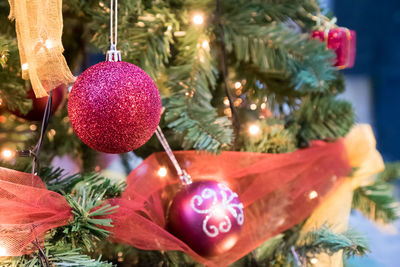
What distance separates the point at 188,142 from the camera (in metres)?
0.46

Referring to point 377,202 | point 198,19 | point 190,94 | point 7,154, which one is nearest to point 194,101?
point 190,94

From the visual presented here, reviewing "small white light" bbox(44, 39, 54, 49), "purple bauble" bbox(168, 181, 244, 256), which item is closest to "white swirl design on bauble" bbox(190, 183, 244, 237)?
"purple bauble" bbox(168, 181, 244, 256)

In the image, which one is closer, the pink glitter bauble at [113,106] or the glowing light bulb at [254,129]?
the pink glitter bauble at [113,106]

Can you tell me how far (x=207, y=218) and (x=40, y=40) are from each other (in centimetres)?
24

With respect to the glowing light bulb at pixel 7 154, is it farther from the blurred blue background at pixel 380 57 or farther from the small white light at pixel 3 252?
the blurred blue background at pixel 380 57

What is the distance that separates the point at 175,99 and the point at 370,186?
1.22 ft

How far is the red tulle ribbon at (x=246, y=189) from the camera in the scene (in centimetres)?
39

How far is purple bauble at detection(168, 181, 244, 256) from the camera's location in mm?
396

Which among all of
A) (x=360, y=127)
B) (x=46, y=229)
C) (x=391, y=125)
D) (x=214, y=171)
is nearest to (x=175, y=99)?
(x=214, y=171)

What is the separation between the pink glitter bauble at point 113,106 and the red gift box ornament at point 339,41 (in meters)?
A: 0.39

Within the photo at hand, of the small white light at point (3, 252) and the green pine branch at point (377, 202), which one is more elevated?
the small white light at point (3, 252)

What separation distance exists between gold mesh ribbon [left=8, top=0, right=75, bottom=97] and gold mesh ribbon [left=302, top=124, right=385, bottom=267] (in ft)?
1.28

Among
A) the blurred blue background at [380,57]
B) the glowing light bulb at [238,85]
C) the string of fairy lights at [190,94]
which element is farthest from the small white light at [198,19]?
the blurred blue background at [380,57]

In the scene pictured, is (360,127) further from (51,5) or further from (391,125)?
(391,125)
